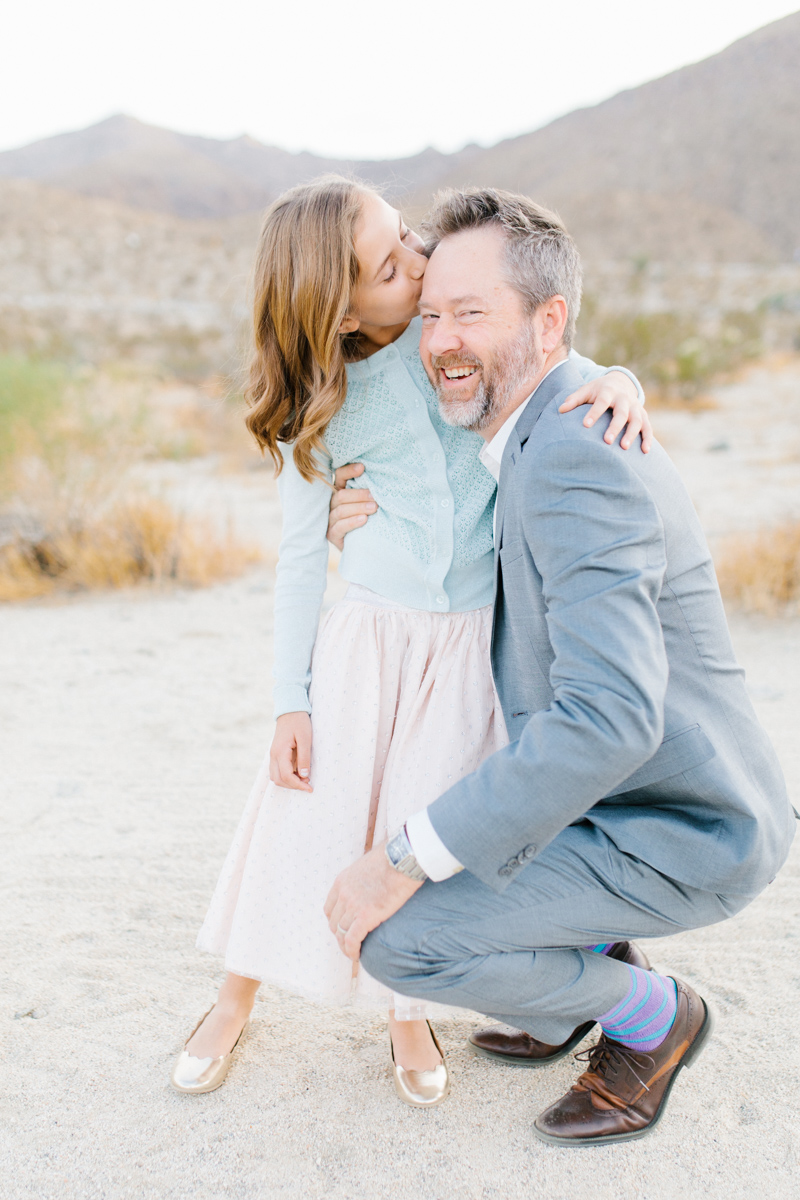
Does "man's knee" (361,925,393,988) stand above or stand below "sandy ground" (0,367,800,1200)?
above

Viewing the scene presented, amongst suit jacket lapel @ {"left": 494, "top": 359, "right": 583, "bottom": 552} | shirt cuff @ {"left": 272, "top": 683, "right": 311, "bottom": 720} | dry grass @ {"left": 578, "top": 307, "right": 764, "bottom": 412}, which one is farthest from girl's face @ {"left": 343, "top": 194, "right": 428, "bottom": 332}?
→ dry grass @ {"left": 578, "top": 307, "right": 764, "bottom": 412}

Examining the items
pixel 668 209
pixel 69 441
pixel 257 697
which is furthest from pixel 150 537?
pixel 668 209

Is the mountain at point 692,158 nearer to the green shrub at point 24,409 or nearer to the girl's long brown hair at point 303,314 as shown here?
the green shrub at point 24,409

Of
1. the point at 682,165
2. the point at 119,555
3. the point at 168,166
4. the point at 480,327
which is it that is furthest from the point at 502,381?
the point at 168,166

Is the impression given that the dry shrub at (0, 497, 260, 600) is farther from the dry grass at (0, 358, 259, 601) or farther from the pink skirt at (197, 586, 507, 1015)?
the pink skirt at (197, 586, 507, 1015)

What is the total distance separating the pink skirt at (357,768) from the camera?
1912mm

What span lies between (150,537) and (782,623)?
13.0 feet

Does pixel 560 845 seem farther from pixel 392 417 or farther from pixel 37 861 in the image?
A: pixel 37 861

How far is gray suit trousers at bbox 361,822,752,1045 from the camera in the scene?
5.40ft

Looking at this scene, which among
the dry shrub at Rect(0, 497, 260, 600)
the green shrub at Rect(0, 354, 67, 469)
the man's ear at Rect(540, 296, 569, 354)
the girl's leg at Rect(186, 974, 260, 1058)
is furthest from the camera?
the green shrub at Rect(0, 354, 67, 469)

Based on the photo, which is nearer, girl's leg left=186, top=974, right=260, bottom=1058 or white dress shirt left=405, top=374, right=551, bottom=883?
white dress shirt left=405, top=374, right=551, bottom=883

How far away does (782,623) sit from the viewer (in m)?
5.10

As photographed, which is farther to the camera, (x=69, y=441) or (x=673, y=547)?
(x=69, y=441)

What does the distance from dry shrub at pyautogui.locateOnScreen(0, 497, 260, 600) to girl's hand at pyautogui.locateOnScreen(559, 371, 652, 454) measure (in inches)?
180
